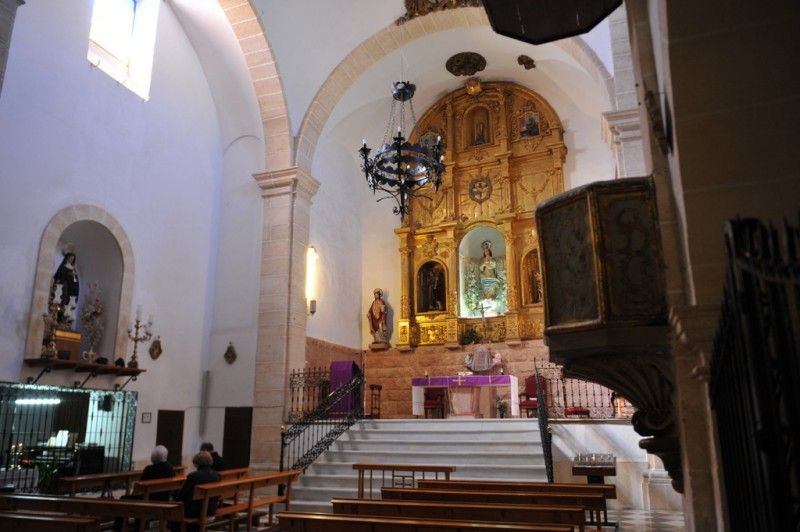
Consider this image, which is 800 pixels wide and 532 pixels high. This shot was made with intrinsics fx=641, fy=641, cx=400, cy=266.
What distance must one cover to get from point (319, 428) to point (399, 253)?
655cm

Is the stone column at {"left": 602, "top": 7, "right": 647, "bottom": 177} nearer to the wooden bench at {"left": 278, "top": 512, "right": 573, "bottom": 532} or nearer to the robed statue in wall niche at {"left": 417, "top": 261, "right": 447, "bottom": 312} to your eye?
the wooden bench at {"left": 278, "top": 512, "right": 573, "bottom": 532}

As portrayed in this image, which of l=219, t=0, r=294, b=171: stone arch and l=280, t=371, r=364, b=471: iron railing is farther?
l=219, t=0, r=294, b=171: stone arch

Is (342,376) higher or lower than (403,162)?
lower

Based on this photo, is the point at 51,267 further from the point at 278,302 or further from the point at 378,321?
the point at 378,321

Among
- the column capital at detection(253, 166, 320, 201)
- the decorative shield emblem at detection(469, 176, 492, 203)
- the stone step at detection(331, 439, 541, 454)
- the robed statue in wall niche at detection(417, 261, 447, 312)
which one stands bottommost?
the stone step at detection(331, 439, 541, 454)

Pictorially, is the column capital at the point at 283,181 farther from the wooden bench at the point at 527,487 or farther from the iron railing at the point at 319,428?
the wooden bench at the point at 527,487

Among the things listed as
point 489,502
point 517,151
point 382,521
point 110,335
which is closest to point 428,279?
point 517,151

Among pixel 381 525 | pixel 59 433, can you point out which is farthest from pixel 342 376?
pixel 381 525

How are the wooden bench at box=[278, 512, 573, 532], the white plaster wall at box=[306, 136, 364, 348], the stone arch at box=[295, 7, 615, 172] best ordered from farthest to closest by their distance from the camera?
the white plaster wall at box=[306, 136, 364, 348] < the stone arch at box=[295, 7, 615, 172] < the wooden bench at box=[278, 512, 573, 532]

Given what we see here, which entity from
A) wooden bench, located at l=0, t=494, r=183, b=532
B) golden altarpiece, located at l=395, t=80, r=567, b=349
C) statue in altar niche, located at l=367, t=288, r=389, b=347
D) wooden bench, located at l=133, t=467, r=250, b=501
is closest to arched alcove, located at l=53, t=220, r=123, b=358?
wooden bench, located at l=133, t=467, r=250, b=501

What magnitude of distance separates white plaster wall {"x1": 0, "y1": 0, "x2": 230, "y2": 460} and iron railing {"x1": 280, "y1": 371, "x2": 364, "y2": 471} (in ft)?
6.26

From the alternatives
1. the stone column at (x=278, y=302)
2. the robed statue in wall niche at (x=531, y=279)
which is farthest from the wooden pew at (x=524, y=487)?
the robed statue in wall niche at (x=531, y=279)

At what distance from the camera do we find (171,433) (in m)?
10.6

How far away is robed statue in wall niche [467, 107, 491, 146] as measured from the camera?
16562 mm
